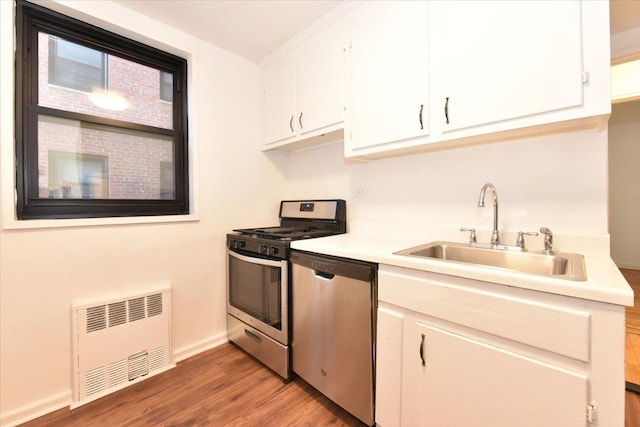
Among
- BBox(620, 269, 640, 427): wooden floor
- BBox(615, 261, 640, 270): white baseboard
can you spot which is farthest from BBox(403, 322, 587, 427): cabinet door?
BBox(615, 261, 640, 270): white baseboard

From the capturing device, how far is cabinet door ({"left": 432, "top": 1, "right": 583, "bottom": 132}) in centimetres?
101

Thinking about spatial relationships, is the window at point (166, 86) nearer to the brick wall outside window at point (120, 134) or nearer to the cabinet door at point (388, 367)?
the brick wall outside window at point (120, 134)

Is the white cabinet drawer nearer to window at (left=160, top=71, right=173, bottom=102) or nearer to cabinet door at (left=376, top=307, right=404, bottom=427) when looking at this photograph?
cabinet door at (left=376, top=307, right=404, bottom=427)

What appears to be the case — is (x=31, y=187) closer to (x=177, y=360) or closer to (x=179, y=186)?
(x=179, y=186)

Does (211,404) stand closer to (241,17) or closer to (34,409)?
(34,409)

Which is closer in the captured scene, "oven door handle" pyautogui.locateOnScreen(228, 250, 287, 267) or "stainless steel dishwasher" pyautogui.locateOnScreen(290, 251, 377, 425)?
"stainless steel dishwasher" pyautogui.locateOnScreen(290, 251, 377, 425)

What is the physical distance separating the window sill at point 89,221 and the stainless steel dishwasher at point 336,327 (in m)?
0.97

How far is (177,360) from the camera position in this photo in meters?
1.92

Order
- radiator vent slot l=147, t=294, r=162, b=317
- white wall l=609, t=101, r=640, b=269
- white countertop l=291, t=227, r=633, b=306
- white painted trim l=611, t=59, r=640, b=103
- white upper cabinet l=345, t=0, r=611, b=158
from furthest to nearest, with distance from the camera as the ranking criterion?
white wall l=609, t=101, r=640, b=269 → white painted trim l=611, t=59, r=640, b=103 → radiator vent slot l=147, t=294, r=162, b=317 → white upper cabinet l=345, t=0, r=611, b=158 → white countertop l=291, t=227, r=633, b=306

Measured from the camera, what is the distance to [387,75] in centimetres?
151

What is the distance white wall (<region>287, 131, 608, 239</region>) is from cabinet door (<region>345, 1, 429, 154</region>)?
373mm

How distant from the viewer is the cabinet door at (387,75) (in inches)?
54.6

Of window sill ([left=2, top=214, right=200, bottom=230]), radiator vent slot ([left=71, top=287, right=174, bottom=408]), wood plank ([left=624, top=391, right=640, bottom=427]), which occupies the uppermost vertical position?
window sill ([left=2, top=214, right=200, bottom=230])

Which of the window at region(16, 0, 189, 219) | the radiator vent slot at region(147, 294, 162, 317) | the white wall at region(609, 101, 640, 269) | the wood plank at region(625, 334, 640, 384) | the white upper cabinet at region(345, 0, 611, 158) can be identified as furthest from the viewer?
the white wall at region(609, 101, 640, 269)
